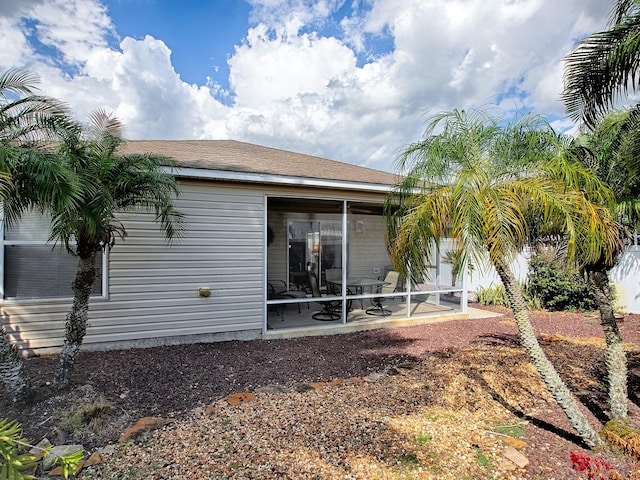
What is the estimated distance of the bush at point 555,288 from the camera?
974 centimetres

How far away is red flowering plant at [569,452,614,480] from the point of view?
8.78ft

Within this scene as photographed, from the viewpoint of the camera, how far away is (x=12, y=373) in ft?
12.0

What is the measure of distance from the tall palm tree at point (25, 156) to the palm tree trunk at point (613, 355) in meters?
5.71

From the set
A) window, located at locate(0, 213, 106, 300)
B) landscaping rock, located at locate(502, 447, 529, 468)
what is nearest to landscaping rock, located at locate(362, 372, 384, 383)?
landscaping rock, located at locate(502, 447, 529, 468)

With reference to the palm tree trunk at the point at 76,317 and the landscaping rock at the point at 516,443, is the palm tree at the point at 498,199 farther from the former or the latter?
the palm tree trunk at the point at 76,317

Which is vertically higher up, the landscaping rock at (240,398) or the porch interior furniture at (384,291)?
the porch interior furniture at (384,291)

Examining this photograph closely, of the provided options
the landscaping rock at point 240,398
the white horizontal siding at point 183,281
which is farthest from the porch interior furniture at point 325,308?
the landscaping rock at point 240,398

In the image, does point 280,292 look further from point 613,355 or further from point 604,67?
point 604,67

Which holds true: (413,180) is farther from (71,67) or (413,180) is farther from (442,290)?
(71,67)

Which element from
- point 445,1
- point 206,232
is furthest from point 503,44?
point 206,232

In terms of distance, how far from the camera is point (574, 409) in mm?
A: 3152

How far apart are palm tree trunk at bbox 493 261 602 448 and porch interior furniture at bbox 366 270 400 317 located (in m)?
5.50


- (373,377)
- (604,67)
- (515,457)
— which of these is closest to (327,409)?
(373,377)

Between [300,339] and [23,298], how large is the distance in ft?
15.3
